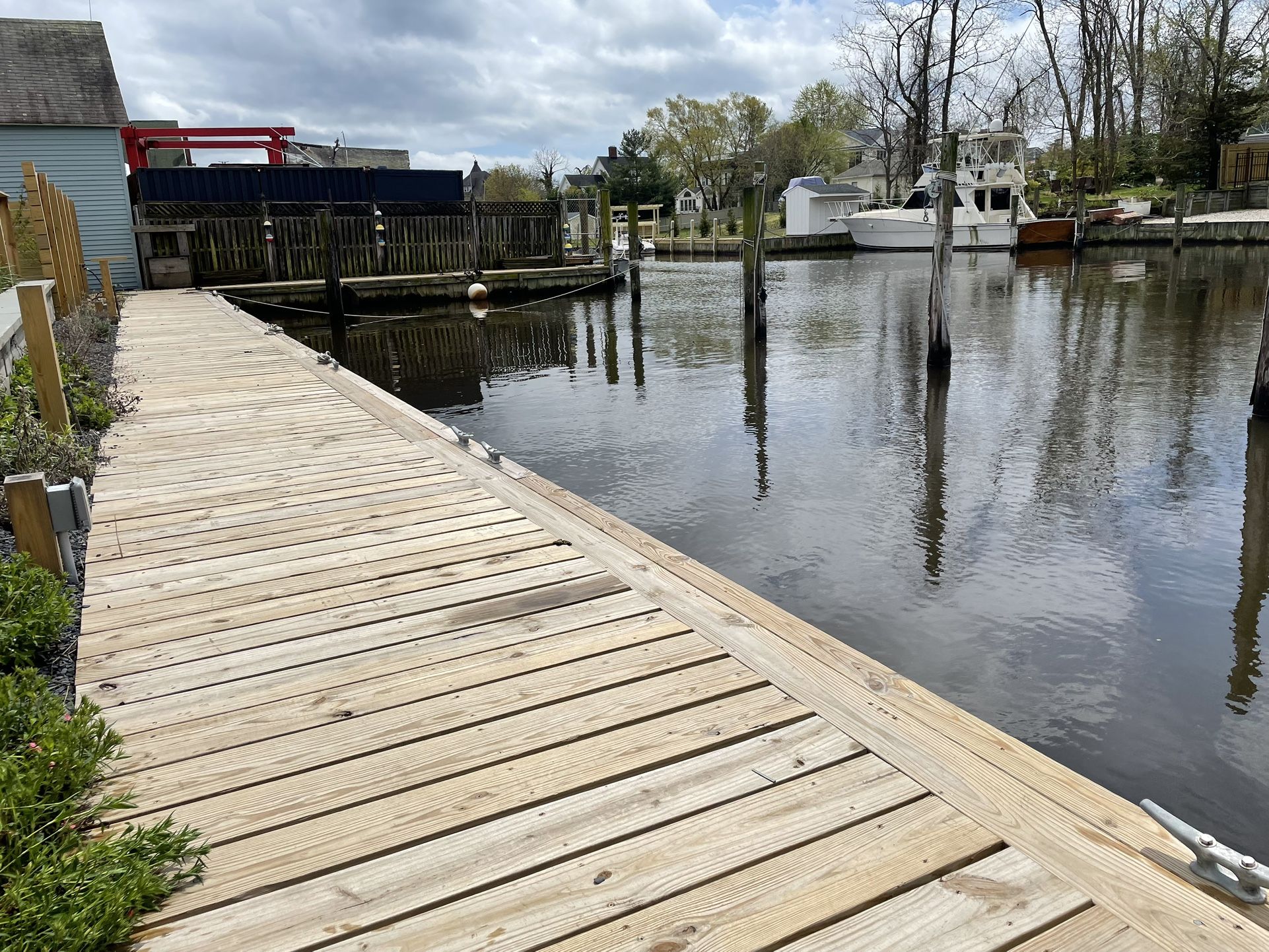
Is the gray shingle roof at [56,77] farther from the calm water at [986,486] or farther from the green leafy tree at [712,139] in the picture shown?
the green leafy tree at [712,139]

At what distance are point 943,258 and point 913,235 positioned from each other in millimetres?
25859

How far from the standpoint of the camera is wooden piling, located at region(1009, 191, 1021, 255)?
31.7 m

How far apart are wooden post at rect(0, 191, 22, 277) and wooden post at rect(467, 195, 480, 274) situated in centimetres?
1097

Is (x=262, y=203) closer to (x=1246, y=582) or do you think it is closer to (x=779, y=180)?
(x=1246, y=582)

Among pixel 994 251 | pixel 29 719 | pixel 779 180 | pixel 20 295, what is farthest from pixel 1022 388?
pixel 779 180

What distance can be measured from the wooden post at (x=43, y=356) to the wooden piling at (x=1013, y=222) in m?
Answer: 32.1

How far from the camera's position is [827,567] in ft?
17.4

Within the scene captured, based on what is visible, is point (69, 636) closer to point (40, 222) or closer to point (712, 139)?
point (40, 222)

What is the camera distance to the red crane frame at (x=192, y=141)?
72.9 ft

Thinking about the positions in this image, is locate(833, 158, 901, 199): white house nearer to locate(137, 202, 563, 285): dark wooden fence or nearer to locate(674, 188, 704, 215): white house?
locate(674, 188, 704, 215): white house

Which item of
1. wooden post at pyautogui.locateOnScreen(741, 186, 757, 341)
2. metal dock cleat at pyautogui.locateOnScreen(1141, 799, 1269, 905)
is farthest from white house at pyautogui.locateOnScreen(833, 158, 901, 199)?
metal dock cleat at pyautogui.locateOnScreen(1141, 799, 1269, 905)

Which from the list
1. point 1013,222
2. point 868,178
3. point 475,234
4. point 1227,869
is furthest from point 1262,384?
point 868,178

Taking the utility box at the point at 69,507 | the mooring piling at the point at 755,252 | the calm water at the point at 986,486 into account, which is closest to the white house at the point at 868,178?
the calm water at the point at 986,486

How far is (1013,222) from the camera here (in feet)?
105
